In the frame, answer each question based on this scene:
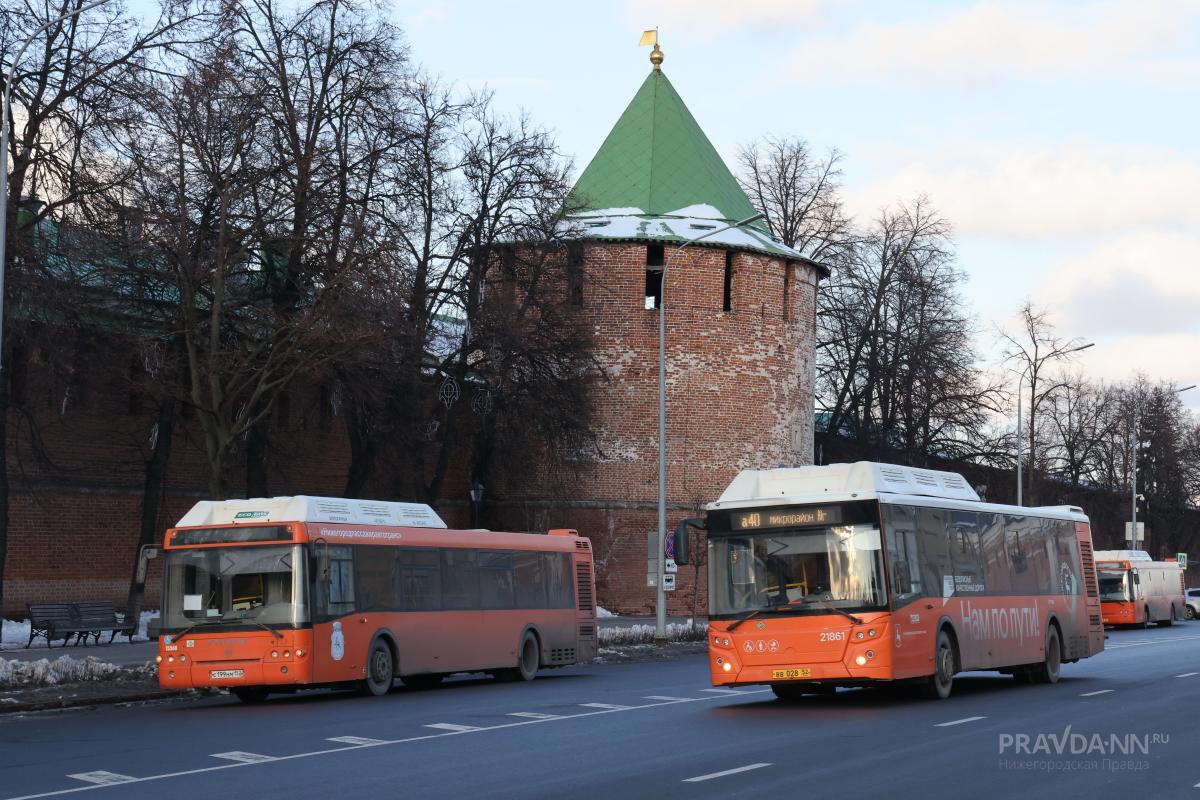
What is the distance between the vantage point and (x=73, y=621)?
30172 millimetres

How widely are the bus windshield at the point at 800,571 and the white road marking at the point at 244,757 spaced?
648 centimetres

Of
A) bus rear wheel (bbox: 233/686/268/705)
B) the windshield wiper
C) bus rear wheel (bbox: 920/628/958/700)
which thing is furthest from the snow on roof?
the windshield wiper

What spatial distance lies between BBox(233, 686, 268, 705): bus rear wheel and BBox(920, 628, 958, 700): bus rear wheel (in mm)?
8941

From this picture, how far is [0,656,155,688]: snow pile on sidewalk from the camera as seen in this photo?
22.1 m

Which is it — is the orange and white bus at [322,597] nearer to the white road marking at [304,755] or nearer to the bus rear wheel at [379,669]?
the bus rear wheel at [379,669]

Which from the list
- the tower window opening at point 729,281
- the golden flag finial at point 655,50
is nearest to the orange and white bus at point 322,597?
the tower window opening at point 729,281

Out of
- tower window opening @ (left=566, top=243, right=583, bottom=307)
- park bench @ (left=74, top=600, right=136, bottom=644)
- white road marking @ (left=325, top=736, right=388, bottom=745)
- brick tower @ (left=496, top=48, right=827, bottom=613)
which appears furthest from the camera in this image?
brick tower @ (left=496, top=48, right=827, bottom=613)

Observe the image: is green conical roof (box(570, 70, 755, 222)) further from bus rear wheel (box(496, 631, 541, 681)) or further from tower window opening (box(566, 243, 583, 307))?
bus rear wheel (box(496, 631, 541, 681))

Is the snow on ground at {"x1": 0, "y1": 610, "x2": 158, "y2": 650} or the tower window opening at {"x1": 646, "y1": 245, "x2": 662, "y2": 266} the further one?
the tower window opening at {"x1": 646, "y1": 245, "x2": 662, "y2": 266}

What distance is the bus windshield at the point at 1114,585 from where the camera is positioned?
175 feet

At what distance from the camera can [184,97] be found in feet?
99.6

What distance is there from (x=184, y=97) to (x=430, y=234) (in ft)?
39.4

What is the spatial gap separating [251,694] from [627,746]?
9128 mm

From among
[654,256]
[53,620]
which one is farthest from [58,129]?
[654,256]
